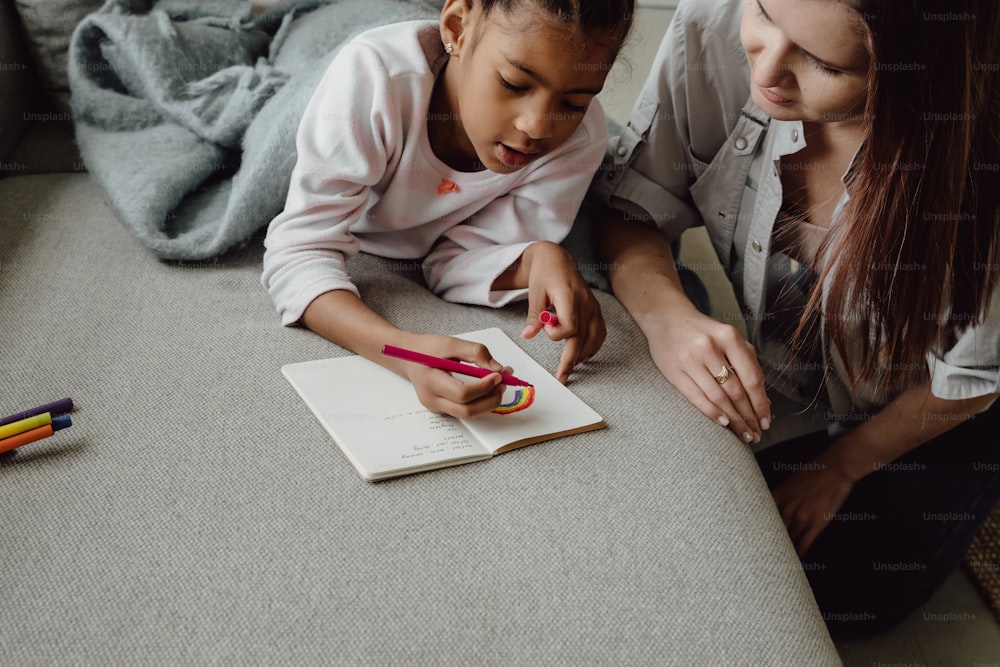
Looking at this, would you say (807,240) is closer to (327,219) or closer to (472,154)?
(472,154)

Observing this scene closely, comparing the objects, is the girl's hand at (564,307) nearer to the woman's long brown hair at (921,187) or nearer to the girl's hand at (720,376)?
the girl's hand at (720,376)

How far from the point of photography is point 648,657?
69cm

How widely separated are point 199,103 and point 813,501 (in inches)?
43.2

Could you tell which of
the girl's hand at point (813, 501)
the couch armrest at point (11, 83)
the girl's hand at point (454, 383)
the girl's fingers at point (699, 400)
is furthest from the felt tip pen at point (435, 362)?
the couch armrest at point (11, 83)

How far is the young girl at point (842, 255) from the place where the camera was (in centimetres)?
86

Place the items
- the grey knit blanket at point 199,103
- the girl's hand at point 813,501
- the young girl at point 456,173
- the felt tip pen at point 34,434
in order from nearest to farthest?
the felt tip pen at point 34,434 < the young girl at point 456,173 < the grey knit blanket at point 199,103 < the girl's hand at point 813,501

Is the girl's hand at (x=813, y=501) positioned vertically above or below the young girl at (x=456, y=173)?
below

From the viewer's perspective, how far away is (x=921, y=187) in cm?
91

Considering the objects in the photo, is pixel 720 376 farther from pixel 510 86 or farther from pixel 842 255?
pixel 510 86

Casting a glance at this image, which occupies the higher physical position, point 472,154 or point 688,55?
point 688,55

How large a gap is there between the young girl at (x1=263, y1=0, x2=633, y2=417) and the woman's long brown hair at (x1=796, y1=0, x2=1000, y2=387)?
0.94 feet

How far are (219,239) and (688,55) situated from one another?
0.66 meters

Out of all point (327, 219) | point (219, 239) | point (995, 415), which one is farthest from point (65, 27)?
point (995, 415)

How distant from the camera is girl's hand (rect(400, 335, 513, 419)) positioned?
0.84 m
